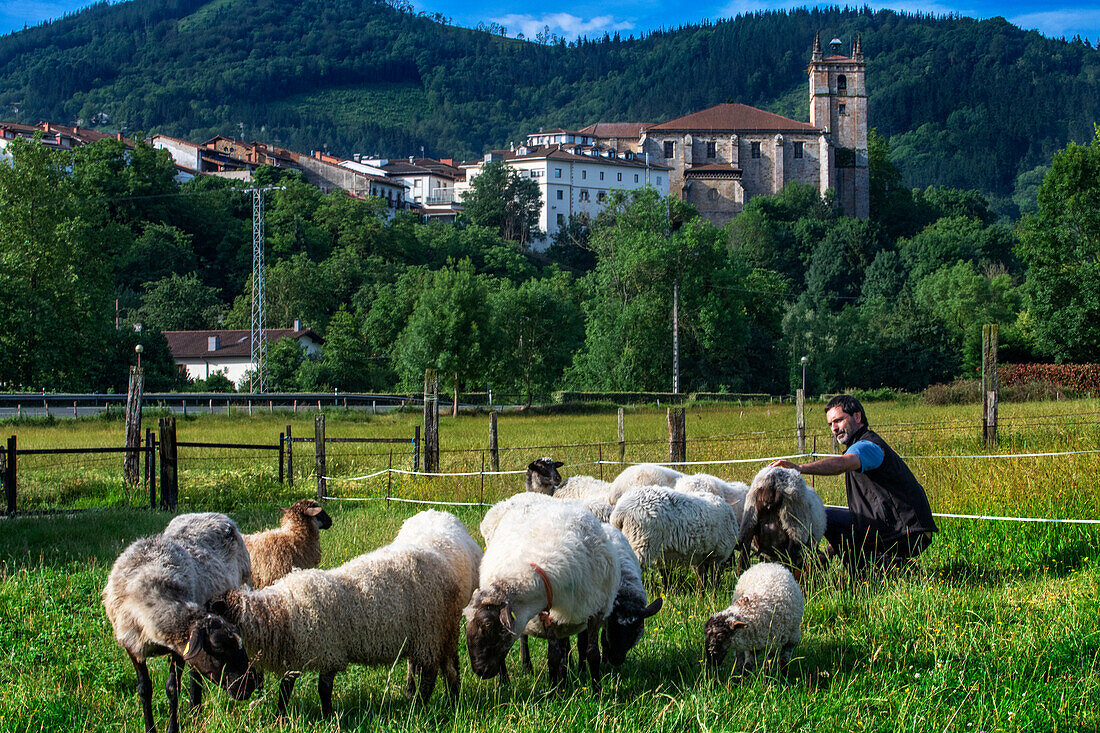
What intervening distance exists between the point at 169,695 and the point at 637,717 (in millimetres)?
2551

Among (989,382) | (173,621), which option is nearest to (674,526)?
(173,621)

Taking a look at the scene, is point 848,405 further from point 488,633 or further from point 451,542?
point 488,633

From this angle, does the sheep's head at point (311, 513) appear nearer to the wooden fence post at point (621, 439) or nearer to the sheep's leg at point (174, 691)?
the sheep's leg at point (174, 691)

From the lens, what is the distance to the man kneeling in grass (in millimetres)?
7855

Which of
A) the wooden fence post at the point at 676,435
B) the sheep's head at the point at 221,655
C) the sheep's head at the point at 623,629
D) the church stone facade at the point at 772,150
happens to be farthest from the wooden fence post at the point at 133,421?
the church stone facade at the point at 772,150

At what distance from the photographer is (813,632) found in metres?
6.72

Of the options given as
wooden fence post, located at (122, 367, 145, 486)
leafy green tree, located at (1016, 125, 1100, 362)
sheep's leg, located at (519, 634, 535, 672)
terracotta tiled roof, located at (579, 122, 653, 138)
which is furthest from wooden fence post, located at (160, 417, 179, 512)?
terracotta tiled roof, located at (579, 122, 653, 138)

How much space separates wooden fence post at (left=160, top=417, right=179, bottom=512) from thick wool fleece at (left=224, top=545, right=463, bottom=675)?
8.85 meters

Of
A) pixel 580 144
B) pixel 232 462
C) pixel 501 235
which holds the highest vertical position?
pixel 580 144

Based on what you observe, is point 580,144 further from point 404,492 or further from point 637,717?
point 637,717

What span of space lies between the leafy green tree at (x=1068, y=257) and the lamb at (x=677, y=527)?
4565 centimetres

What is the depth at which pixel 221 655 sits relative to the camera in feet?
16.6

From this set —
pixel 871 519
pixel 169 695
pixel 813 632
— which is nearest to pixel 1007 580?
pixel 871 519

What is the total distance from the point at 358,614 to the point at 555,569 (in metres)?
1.16
